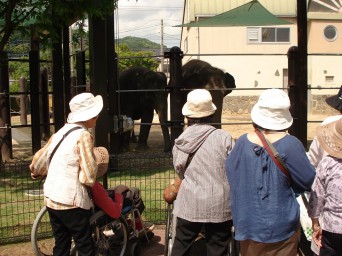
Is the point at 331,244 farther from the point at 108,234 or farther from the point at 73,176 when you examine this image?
the point at 108,234

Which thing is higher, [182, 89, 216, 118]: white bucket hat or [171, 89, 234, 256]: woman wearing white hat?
[182, 89, 216, 118]: white bucket hat

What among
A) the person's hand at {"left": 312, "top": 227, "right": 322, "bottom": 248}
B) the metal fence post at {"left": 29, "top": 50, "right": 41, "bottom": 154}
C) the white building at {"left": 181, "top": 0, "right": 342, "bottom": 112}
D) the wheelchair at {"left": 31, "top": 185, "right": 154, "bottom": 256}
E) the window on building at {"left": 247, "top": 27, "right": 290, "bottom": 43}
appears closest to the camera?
the person's hand at {"left": 312, "top": 227, "right": 322, "bottom": 248}

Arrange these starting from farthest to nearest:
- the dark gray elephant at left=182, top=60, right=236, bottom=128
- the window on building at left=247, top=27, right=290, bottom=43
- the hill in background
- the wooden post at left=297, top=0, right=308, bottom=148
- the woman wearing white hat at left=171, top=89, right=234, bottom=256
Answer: the window on building at left=247, top=27, right=290, bottom=43 → the hill in background → the dark gray elephant at left=182, top=60, right=236, bottom=128 → the wooden post at left=297, top=0, right=308, bottom=148 → the woman wearing white hat at left=171, top=89, right=234, bottom=256

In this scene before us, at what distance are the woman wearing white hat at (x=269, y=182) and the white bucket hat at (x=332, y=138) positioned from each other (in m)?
0.17

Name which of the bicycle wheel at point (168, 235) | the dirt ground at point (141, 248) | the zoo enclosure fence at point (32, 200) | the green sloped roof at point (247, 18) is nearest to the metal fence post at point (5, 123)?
the zoo enclosure fence at point (32, 200)

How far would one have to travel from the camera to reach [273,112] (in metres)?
3.37

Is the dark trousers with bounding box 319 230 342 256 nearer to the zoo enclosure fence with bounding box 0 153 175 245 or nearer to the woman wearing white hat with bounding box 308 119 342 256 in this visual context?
the woman wearing white hat with bounding box 308 119 342 256

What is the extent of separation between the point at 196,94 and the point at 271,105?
0.78 meters

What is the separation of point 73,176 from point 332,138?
184 cm

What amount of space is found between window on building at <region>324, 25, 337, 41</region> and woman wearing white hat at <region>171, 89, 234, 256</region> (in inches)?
919

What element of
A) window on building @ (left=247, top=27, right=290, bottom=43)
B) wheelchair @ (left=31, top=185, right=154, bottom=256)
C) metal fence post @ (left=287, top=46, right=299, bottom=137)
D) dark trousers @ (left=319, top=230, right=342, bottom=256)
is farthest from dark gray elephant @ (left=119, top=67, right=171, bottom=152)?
window on building @ (left=247, top=27, right=290, bottom=43)

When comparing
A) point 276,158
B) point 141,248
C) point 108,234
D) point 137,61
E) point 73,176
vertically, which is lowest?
point 141,248

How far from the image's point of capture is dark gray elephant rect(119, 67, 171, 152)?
12125 mm

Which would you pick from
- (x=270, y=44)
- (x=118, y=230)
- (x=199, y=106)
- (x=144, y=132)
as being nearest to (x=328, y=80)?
(x=270, y=44)
